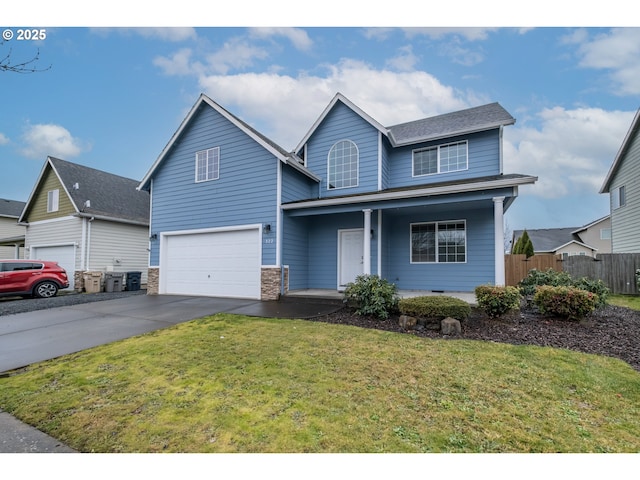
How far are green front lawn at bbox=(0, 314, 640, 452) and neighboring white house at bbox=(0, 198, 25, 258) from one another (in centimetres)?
2285

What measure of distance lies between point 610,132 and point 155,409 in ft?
74.0

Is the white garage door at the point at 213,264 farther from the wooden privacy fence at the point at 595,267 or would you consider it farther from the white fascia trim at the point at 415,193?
the wooden privacy fence at the point at 595,267

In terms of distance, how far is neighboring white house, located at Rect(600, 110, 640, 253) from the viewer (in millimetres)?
13625

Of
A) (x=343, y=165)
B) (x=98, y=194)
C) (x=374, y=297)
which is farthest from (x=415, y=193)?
(x=98, y=194)

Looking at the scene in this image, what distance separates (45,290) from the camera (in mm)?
13062

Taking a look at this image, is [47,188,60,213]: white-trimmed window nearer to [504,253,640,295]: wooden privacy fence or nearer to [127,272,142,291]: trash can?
[127,272,142,291]: trash can

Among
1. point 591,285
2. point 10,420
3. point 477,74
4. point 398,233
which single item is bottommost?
point 10,420

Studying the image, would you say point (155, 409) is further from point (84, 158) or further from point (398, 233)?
point (84, 158)

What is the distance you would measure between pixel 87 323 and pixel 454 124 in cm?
1267

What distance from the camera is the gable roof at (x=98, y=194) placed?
15680mm

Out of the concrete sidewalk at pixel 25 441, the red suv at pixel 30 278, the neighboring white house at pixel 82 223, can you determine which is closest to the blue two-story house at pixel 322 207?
the red suv at pixel 30 278

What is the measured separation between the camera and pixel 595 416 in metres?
2.98

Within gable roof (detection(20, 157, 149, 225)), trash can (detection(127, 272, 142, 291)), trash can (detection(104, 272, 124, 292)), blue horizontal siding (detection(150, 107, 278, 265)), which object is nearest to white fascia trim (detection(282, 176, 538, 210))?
blue horizontal siding (detection(150, 107, 278, 265))

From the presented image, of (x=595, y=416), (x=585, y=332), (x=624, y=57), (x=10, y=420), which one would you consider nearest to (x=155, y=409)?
(x=10, y=420)
